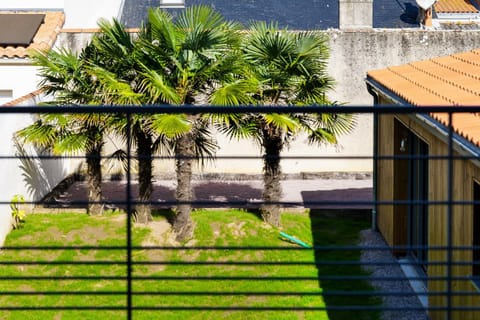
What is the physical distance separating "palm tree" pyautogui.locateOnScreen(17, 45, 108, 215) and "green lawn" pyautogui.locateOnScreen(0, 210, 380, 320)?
1.17 meters

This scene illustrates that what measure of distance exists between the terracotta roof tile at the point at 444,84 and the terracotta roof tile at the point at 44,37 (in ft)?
28.3

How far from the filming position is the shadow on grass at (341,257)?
38.7ft

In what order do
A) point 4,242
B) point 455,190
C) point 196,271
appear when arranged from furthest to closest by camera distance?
point 4,242, point 196,271, point 455,190

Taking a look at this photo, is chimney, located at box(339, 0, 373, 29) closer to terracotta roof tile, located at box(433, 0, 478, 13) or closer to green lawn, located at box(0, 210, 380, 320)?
green lawn, located at box(0, 210, 380, 320)

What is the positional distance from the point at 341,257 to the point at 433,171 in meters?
3.74

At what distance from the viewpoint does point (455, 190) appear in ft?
32.6

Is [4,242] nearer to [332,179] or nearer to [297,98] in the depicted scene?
[297,98]

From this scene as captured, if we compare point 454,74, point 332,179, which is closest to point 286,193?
point 332,179

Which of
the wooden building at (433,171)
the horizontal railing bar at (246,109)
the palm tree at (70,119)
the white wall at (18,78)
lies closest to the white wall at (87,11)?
the white wall at (18,78)

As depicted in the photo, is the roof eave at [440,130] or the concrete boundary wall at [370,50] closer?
the roof eave at [440,130]

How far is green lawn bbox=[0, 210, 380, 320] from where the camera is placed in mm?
12227

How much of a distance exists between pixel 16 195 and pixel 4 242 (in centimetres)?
124

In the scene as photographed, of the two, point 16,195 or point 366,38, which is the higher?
point 366,38

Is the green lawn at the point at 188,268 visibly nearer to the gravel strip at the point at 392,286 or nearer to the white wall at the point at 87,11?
the gravel strip at the point at 392,286
